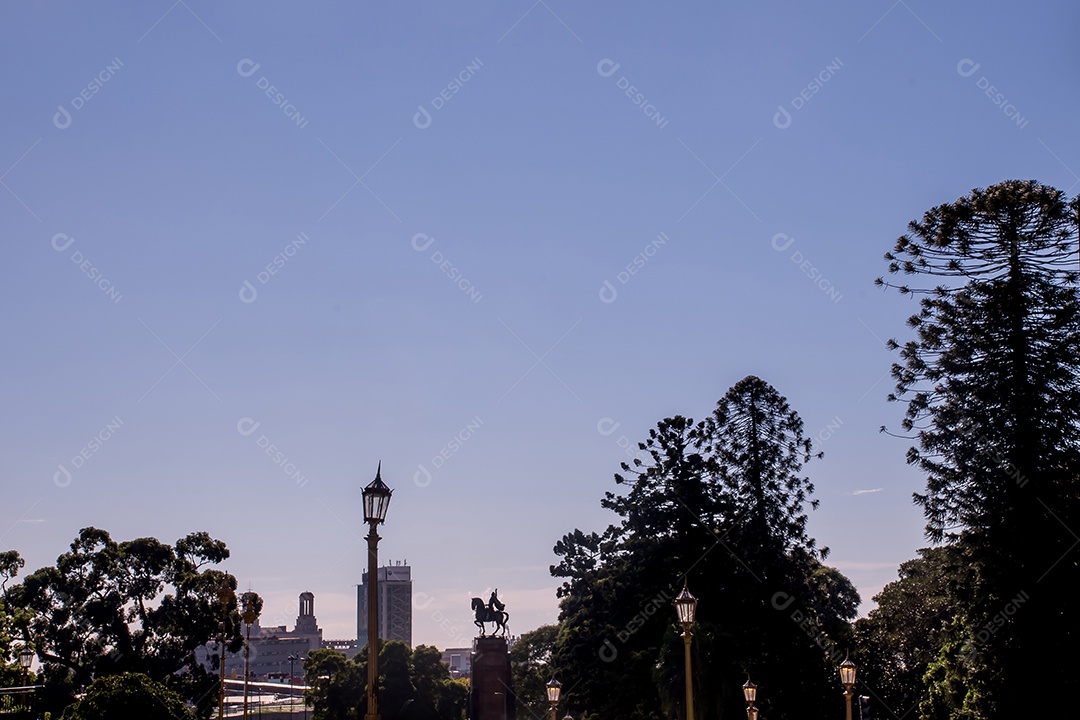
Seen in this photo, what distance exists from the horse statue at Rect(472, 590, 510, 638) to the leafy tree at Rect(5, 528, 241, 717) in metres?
14.9

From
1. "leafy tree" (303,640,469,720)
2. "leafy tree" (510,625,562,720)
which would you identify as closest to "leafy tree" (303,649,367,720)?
"leafy tree" (303,640,469,720)

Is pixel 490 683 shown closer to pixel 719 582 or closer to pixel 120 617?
pixel 719 582

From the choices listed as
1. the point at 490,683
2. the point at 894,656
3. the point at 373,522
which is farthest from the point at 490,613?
the point at 373,522

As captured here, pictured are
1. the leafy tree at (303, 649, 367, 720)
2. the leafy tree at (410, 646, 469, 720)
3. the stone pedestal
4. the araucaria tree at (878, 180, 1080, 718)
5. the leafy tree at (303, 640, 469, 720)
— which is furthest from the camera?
the leafy tree at (410, 646, 469, 720)

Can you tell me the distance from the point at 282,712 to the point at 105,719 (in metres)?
77.2

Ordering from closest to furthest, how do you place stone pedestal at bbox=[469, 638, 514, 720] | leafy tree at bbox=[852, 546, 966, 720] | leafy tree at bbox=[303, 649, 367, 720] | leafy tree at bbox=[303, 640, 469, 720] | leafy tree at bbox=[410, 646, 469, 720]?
stone pedestal at bbox=[469, 638, 514, 720]
leafy tree at bbox=[852, 546, 966, 720]
leafy tree at bbox=[303, 649, 367, 720]
leafy tree at bbox=[303, 640, 469, 720]
leafy tree at bbox=[410, 646, 469, 720]

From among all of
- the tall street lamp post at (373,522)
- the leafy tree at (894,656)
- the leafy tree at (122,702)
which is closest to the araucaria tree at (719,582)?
the leafy tree at (894,656)

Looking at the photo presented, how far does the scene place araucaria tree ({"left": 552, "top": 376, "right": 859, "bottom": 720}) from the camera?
45875 millimetres

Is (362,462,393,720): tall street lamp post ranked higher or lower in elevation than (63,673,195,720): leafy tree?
higher

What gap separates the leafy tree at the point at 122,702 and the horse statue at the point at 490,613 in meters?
17.0

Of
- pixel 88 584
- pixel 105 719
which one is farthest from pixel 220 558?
pixel 105 719

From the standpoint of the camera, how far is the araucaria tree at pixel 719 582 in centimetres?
4588

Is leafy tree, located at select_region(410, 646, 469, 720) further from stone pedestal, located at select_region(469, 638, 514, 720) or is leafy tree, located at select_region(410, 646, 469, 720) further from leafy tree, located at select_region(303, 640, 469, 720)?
stone pedestal, located at select_region(469, 638, 514, 720)

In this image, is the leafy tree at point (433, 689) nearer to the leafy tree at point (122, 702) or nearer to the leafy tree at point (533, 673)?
the leafy tree at point (533, 673)
